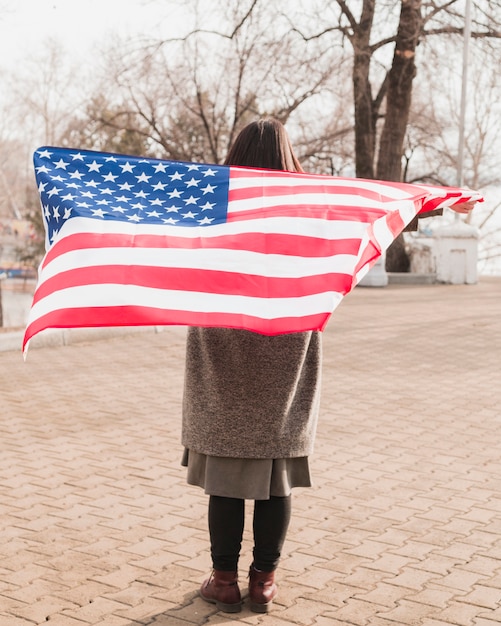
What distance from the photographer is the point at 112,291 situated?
10.2 feet

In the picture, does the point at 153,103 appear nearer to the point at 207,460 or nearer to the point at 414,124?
the point at 414,124

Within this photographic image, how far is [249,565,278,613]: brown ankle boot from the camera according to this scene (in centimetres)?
365

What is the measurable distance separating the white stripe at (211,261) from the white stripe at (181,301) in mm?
A: 114

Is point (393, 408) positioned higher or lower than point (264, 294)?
lower

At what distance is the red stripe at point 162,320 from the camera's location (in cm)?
305

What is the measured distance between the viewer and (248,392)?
3.44 meters

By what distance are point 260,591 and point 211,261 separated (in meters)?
1.35

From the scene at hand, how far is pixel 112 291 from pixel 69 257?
10.1 inches

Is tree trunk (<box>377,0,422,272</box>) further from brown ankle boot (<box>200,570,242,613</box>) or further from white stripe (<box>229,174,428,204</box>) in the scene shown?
brown ankle boot (<box>200,570,242,613</box>)

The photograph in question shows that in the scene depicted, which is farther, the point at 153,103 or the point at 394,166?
the point at 153,103

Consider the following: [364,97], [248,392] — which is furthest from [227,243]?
[364,97]

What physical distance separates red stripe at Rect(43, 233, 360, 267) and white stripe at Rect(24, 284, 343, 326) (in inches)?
8.4

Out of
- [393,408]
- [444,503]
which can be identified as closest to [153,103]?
[393,408]

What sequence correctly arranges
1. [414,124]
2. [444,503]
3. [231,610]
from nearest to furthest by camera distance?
[231,610], [444,503], [414,124]
